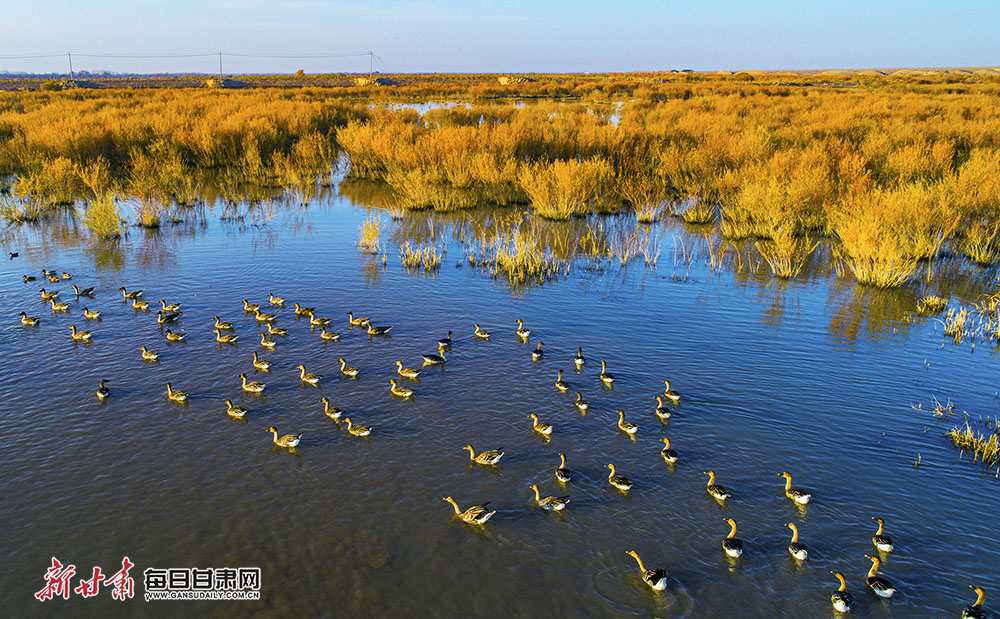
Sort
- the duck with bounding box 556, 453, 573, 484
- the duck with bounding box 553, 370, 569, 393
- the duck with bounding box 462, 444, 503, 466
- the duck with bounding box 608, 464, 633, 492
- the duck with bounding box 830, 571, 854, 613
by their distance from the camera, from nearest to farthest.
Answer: the duck with bounding box 830, 571, 854, 613 → the duck with bounding box 608, 464, 633, 492 → the duck with bounding box 556, 453, 573, 484 → the duck with bounding box 462, 444, 503, 466 → the duck with bounding box 553, 370, 569, 393

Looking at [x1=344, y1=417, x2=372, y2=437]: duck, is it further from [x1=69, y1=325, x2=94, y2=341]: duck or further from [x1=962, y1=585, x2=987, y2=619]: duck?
[x1=962, y1=585, x2=987, y2=619]: duck

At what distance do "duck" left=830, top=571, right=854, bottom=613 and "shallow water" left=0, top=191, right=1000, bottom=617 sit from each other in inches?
5.3

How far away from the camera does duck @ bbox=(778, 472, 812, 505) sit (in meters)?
9.70

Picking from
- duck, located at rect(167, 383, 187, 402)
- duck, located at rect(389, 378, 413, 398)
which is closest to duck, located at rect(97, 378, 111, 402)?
duck, located at rect(167, 383, 187, 402)

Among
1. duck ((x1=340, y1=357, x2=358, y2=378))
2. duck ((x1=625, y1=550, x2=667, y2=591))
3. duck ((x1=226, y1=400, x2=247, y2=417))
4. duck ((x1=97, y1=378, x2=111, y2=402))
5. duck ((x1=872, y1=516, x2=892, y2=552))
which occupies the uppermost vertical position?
duck ((x1=340, y1=357, x2=358, y2=378))

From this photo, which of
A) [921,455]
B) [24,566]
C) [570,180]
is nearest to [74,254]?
[24,566]

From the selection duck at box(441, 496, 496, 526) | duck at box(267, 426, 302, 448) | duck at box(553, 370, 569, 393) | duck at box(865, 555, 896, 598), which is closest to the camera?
duck at box(865, 555, 896, 598)

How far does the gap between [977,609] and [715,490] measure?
3549 mm

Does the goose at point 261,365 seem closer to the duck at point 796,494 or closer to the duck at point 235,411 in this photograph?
the duck at point 235,411

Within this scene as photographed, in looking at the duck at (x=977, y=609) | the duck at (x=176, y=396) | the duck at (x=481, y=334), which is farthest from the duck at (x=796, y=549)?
the duck at (x=176, y=396)

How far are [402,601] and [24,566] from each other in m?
5.53

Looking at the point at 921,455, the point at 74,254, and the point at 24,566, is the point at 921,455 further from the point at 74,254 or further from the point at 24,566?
the point at 74,254

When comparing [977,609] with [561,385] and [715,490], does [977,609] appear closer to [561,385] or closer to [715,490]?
[715,490]

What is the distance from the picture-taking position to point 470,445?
11320 millimetres
